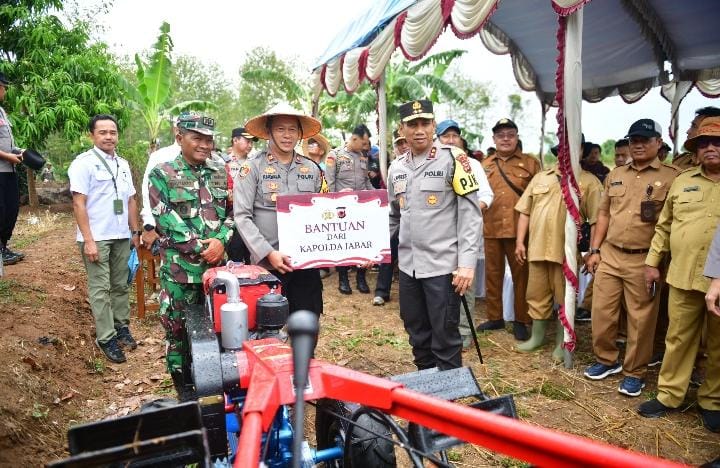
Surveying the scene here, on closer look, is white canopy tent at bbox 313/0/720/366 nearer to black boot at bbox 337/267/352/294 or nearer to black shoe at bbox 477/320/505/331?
black shoe at bbox 477/320/505/331

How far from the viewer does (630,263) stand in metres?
3.99

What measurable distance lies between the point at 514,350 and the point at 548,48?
498 cm

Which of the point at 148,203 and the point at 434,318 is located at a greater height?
the point at 148,203

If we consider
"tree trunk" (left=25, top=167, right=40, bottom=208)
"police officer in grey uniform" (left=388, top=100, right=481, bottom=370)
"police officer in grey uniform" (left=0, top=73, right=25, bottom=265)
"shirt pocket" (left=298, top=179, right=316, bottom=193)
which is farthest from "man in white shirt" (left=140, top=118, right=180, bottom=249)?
"tree trunk" (left=25, top=167, right=40, bottom=208)

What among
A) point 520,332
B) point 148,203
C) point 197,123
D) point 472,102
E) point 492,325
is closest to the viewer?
point 197,123

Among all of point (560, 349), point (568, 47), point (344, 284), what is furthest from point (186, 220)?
point (344, 284)

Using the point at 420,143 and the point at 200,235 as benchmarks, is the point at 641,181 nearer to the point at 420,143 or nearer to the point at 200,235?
the point at 420,143

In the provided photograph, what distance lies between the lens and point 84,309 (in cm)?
557

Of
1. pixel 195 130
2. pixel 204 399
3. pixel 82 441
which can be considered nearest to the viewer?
pixel 82 441

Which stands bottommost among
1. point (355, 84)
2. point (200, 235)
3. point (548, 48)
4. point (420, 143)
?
point (200, 235)

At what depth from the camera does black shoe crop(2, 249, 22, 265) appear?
240 inches

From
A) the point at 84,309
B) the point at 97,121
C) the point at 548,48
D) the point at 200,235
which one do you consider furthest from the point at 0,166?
the point at 548,48

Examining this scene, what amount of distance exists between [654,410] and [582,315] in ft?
Result: 8.39

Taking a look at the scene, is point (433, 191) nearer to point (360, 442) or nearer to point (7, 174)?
point (360, 442)
